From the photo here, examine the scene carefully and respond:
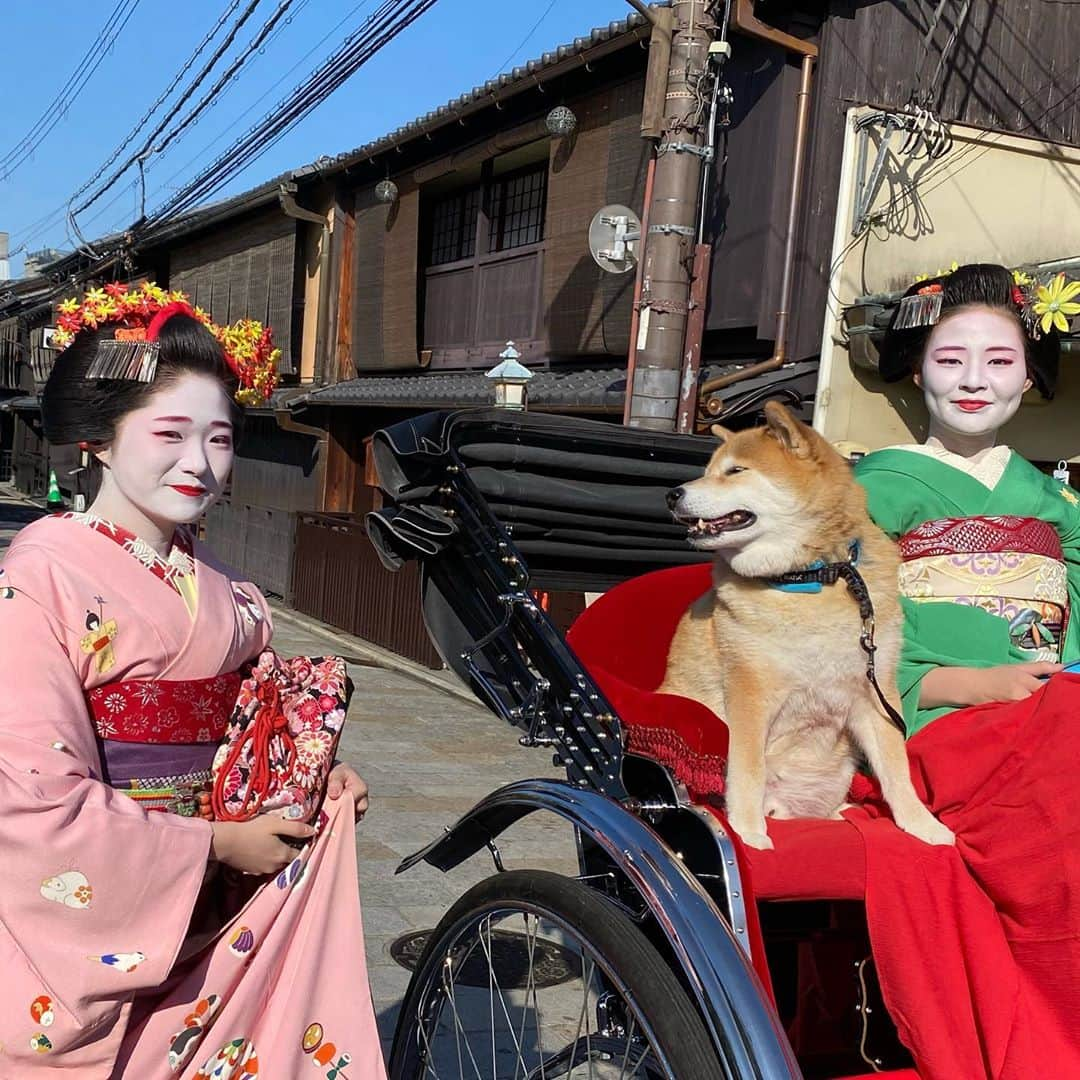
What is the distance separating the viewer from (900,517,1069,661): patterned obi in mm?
2545

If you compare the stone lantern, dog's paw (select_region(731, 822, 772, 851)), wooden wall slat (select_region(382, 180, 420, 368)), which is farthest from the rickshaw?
wooden wall slat (select_region(382, 180, 420, 368))

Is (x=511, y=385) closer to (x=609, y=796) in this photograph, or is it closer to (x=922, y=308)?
(x=922, y=308)

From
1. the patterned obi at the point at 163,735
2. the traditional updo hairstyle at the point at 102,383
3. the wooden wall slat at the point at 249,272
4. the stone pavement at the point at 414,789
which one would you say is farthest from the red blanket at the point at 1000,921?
the wooden wall slat at the point at 249,272

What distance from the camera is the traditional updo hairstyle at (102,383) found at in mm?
2143

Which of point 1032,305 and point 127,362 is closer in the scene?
point 127,362

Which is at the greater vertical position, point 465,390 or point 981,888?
point 465,390

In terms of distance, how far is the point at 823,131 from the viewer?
7.74 metres

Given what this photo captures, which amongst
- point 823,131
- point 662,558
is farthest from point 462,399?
point 662,558

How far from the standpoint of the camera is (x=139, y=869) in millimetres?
1868

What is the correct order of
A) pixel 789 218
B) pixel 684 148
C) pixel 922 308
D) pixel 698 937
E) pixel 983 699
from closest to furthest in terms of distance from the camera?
pixel 698 937
pixel 983 699
pixel 922 308
pixel 684 148
pixel 789 218

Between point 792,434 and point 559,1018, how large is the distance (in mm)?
2391

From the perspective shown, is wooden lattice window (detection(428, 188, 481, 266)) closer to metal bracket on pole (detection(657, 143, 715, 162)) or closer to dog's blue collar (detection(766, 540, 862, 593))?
metal bracket on pole (detection(657, 143, 715, 162))

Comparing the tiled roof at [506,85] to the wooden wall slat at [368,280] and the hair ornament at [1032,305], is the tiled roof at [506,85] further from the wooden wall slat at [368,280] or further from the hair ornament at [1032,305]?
the hair ornament at [1032,305]

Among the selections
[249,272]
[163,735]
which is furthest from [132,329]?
[249,272]
